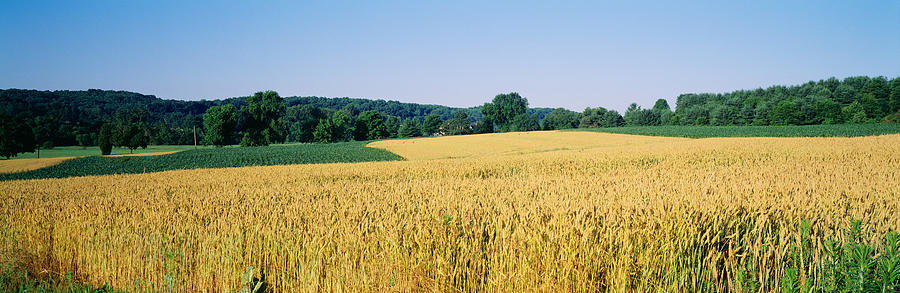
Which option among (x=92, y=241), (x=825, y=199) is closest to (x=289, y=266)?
(x=92, y=241)

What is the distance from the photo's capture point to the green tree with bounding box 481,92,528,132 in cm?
12449

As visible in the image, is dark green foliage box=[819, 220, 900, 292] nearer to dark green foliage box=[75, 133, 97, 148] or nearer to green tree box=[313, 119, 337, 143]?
green tree box=[313, 119, 337, 143]

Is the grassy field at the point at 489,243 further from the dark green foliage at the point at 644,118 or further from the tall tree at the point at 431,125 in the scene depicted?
the dark green foliage at the point at 644,118

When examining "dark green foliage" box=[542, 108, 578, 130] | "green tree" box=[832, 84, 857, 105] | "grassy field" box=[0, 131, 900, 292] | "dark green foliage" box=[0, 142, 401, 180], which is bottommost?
"dark green foliage" box=[0, 142, 401, 180]

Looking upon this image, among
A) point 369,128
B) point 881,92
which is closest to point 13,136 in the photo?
point 369,128

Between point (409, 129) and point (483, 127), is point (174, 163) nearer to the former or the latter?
point (409, 129)

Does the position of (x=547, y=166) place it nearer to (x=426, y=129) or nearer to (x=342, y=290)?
(x=342, y=290)

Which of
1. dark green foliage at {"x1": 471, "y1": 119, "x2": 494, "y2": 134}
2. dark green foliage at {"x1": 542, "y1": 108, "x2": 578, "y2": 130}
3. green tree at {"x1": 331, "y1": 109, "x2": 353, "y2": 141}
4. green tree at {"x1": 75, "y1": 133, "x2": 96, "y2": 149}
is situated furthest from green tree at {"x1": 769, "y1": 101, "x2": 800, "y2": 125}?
green tree at {"x1": 75, "y1": 133, "x2": 96, "y2": 149}

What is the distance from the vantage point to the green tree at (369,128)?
93.2 m

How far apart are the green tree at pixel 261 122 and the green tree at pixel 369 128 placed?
2262 cm

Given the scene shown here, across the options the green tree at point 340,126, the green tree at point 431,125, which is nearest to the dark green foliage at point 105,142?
the green tree at point 340,126

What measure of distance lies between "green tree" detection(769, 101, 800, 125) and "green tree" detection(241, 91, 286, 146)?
325 ft

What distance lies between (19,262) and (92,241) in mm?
883

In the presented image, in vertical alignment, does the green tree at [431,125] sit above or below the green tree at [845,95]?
below
